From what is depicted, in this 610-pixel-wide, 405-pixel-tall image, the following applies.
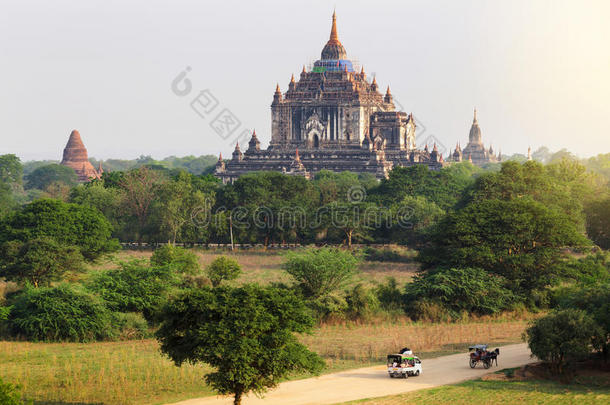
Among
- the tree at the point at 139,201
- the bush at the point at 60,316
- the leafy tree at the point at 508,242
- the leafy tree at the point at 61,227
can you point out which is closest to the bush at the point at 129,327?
the bush at the point at 60,316

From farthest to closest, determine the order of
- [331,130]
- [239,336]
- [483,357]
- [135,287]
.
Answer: [331,130]
[135,287]
[483,357]
[239,336]

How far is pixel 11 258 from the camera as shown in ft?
159

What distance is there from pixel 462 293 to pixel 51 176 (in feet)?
415

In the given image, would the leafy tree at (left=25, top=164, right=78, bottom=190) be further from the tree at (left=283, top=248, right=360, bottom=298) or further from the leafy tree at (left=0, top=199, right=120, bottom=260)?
the tree at (left=283, top=248, right=360, bottom=298)

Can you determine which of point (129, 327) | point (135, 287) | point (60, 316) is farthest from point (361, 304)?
point (60, 316)

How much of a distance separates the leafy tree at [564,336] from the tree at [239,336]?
8.07m

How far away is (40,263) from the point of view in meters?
46.3

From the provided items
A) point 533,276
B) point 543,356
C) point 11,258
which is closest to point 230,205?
point 11,258

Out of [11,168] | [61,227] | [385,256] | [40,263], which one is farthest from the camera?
[11,168]

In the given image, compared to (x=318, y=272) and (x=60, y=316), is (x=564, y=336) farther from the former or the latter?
(x=60, y=316)

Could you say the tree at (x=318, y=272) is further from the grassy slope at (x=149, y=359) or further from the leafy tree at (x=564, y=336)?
the leafy tree at (x=564, y=336)

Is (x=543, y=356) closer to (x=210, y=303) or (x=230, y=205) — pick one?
(x=210, y=303)

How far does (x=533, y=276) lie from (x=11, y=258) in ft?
90.8

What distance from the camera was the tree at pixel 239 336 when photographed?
24.8m
